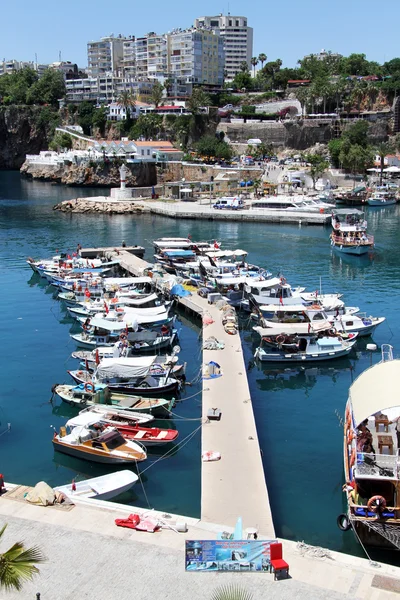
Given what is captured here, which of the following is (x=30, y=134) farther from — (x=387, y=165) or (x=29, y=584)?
(x=29, y=584)

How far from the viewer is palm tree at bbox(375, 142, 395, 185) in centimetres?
11243

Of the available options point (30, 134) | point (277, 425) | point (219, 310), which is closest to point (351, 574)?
point (277, 425)

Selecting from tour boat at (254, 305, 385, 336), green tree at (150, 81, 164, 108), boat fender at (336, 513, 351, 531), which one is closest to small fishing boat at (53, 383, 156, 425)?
boat fender at (336, 513, 351, 531)

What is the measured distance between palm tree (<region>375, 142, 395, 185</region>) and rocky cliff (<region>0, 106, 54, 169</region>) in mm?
86681

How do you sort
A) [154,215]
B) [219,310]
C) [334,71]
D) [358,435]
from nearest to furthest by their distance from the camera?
[358,435] → [219,310] → [154,215] → [334,71]

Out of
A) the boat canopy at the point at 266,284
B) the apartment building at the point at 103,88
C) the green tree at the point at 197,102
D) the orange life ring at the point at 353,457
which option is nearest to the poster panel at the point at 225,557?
the orange life ring at the point at 353,457

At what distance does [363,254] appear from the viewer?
67625 mm

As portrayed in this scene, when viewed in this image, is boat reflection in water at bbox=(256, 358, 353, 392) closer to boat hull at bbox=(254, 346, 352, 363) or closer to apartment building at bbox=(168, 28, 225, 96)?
boat hull at bbox=(254, 346, 352, 363)

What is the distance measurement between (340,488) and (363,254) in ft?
152

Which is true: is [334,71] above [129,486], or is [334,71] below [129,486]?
above

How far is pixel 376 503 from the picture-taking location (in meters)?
20.4

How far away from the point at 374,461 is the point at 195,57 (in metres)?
164

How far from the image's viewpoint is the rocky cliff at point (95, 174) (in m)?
121

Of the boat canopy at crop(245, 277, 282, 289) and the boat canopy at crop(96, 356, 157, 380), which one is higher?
the boat canopy at crop(245, 277, 282, 289)
